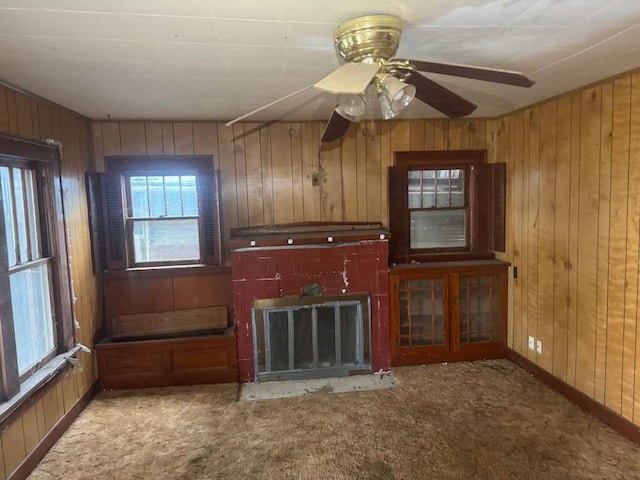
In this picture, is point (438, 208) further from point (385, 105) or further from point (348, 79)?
point (348, 79)

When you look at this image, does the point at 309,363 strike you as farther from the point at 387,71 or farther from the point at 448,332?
the point at 387,71

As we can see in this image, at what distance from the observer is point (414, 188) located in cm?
432

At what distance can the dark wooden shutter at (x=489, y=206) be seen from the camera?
13.6 feet

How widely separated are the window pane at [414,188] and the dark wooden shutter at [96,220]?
2903mm

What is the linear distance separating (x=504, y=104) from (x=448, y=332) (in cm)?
212

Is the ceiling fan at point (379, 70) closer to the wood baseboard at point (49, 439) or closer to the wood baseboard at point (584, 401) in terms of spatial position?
the wood baseboard at point (584, 401)

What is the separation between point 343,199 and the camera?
4234mm

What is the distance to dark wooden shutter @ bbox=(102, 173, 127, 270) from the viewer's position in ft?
12.5

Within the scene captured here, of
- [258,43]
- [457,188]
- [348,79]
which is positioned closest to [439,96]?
[348,79]

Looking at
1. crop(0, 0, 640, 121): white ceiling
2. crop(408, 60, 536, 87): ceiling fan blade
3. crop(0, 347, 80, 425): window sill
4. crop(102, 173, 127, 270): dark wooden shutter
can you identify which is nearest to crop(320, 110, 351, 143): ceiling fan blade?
crop(0, 0, 640, 121): white ceiling

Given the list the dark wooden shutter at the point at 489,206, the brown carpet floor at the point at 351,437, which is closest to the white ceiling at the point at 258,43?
the dark wooden shutter at the point at 489,206

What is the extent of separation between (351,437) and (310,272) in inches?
56.0

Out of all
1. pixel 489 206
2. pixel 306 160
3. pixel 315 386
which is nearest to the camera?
pixel 315 386

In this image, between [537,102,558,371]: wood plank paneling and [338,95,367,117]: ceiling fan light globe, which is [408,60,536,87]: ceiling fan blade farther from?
[537,102,558,371]: wood plank paneling
